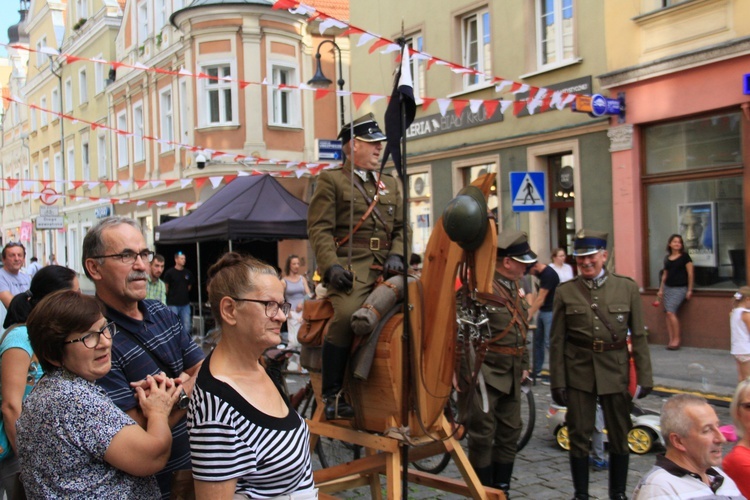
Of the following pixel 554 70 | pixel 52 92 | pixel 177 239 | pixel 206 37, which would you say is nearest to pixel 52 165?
pixel 52 92

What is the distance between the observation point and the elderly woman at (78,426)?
2350 mm

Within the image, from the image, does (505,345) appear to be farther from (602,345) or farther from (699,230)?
(699,230)

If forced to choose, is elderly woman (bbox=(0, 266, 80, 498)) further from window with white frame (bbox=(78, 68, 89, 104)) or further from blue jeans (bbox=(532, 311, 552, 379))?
window with white frame (bbox=(78, 68, 89, 104))

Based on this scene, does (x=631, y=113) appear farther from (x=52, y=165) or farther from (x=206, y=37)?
(x=52, y=165)

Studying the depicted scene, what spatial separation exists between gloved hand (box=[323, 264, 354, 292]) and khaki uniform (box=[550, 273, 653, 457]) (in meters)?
1.64

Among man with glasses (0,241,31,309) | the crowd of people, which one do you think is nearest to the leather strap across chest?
the crowd of people

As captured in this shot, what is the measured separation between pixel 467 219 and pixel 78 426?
84.5 inches

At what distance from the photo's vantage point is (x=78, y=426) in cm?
235

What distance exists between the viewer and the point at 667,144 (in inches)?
529

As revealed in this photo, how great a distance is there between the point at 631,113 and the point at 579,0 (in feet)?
8.23

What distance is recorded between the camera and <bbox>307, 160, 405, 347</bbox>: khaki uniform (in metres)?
4.84

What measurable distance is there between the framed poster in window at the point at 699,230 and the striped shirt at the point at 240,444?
11.8m

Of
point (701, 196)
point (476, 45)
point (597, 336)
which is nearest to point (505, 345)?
point (597, 336)

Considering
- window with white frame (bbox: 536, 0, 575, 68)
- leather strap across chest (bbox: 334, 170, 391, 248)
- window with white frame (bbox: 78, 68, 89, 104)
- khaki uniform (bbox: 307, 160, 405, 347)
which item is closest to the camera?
khaki uniform (bbox: 307, 160, 405, 347)
